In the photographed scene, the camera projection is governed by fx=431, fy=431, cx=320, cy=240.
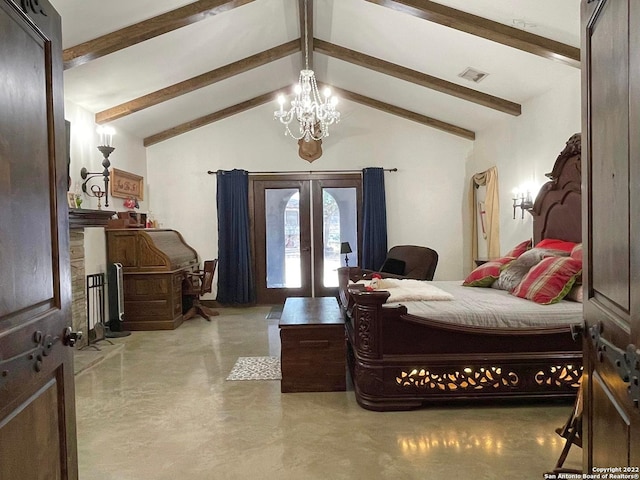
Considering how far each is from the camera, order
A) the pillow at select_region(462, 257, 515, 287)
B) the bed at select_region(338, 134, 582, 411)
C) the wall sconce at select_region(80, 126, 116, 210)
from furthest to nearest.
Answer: the wall sconce at select_region(80, 126, 116, 210)
the pillow at select_region(462, 257, 515, 287)
the bed at select_region(338, 134, 582, 411)

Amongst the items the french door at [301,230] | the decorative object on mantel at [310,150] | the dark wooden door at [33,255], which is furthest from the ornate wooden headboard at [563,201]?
the dark wooden door at [33,255]

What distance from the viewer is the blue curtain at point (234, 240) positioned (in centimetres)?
658

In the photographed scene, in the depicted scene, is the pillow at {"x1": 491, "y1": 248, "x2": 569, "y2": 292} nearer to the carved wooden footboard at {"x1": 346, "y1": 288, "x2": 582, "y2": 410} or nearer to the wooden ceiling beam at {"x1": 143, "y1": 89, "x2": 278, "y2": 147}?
the carved wooden footboard at {"x1": 346, "y1": 288, "x2": 582, "y2": 410}

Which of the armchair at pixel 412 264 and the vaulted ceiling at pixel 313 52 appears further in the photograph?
the armchair at pixel 412 264

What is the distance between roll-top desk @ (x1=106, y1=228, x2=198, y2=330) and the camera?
5273 millimetres

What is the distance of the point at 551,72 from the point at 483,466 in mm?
3692

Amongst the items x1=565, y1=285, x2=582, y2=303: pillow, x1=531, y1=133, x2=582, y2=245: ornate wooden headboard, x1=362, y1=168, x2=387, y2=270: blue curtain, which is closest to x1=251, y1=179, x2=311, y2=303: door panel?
x1=362, y1=168, x2=387, y2=270: blue curtain

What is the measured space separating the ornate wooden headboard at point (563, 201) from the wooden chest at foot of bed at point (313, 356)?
2.25 meters

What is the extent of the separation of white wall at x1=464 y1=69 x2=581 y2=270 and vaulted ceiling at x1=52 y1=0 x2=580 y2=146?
155 mm

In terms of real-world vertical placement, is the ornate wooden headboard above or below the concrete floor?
above

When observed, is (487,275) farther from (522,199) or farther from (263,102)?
(263,102)

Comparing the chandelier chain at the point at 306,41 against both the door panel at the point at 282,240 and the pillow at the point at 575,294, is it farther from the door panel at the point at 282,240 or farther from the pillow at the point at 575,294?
the pillow at the point at 575,294

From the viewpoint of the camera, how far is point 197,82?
5.12m

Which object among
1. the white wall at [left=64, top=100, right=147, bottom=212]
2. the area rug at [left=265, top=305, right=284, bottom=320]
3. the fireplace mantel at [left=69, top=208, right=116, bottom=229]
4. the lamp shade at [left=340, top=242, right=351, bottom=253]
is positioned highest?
the white wall at [left=64, top=100, right=147, bottom=212]
